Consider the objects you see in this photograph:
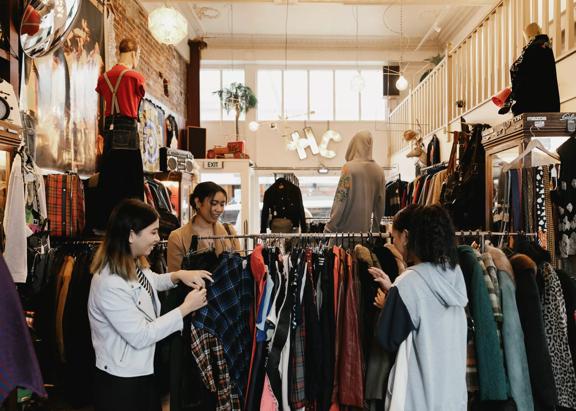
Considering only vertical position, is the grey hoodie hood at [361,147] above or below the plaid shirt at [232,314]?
above

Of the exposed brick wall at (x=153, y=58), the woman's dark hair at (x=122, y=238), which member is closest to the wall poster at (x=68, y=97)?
the exposed brick wall at (x=153, y=58)

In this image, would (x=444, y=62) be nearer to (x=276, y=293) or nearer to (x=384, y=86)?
(x=384, y=86)

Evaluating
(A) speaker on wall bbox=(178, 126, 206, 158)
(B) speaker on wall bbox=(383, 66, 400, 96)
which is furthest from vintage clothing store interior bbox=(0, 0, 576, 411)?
(B) speaker on wall bbox=(383, 66, 400, 96)

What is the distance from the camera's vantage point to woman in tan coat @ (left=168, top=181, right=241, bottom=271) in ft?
9.88

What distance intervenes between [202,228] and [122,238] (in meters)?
1.18

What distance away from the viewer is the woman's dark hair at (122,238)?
1919mm

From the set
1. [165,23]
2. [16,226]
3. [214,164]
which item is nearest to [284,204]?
[165,23]

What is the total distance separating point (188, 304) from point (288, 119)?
886cm

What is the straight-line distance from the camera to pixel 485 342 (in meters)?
2.13

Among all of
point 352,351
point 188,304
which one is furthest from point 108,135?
point 352,351

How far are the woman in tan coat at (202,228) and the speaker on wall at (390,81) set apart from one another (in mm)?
8101

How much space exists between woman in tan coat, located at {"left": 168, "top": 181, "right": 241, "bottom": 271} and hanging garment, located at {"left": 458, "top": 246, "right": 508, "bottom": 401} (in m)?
1.48

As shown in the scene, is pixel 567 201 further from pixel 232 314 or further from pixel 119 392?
pixel 119 392

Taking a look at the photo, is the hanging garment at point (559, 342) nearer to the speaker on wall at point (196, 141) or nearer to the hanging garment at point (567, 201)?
the hanging garment at point (567, 201)
